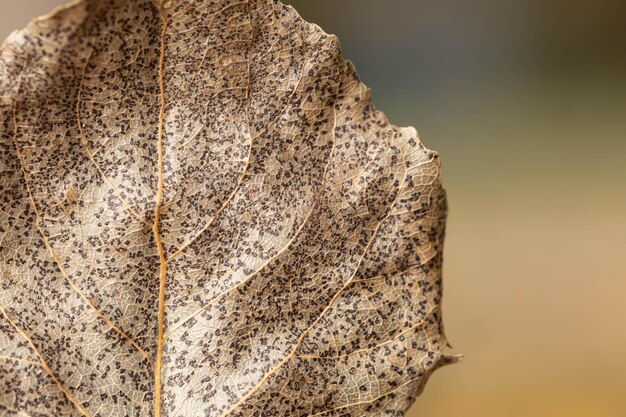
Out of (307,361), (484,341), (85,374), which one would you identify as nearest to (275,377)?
(307,361)

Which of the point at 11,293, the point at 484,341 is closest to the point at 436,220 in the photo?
the point at 11,293

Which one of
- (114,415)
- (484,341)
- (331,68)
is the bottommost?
(114,415)

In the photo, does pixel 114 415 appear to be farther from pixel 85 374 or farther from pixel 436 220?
pixel 436 220

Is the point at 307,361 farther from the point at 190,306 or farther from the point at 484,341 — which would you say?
the point at 484,341

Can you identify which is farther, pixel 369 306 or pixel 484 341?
pixel 484 341

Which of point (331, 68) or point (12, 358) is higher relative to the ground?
point (331, 68)

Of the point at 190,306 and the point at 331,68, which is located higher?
the point at 331,68
